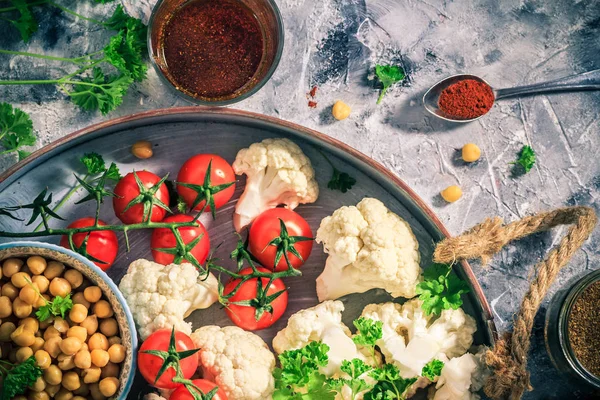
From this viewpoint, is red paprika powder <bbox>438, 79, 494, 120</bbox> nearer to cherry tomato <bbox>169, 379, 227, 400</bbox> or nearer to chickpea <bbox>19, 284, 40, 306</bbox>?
cherry tomato <bbox>169, 379, 227, 400</bbox>

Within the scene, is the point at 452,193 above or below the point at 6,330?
above

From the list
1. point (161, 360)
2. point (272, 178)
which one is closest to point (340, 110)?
point (272, 178)

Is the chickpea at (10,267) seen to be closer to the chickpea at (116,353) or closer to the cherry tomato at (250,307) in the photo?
the chickpea at (116,353)

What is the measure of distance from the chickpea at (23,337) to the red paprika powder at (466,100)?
5.42 feet

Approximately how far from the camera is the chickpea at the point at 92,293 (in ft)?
7.10

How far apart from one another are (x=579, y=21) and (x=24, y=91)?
211 cm

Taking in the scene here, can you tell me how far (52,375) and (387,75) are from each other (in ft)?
5.13

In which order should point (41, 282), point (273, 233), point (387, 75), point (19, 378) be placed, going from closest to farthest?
point (19, 378), point (41, 282), point (273, 233), point (387, 75)

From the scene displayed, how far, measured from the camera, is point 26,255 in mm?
2170

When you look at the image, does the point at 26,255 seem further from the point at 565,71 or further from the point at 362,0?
the point at 565,71

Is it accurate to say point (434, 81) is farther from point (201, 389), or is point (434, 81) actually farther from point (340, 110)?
point (201, 389)

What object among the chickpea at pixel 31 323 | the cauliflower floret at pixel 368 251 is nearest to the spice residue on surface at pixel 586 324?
the cauliflower floret at pixel 368 251

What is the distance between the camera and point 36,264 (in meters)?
2.14

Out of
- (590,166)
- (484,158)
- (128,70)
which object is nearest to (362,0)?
(484,158)
